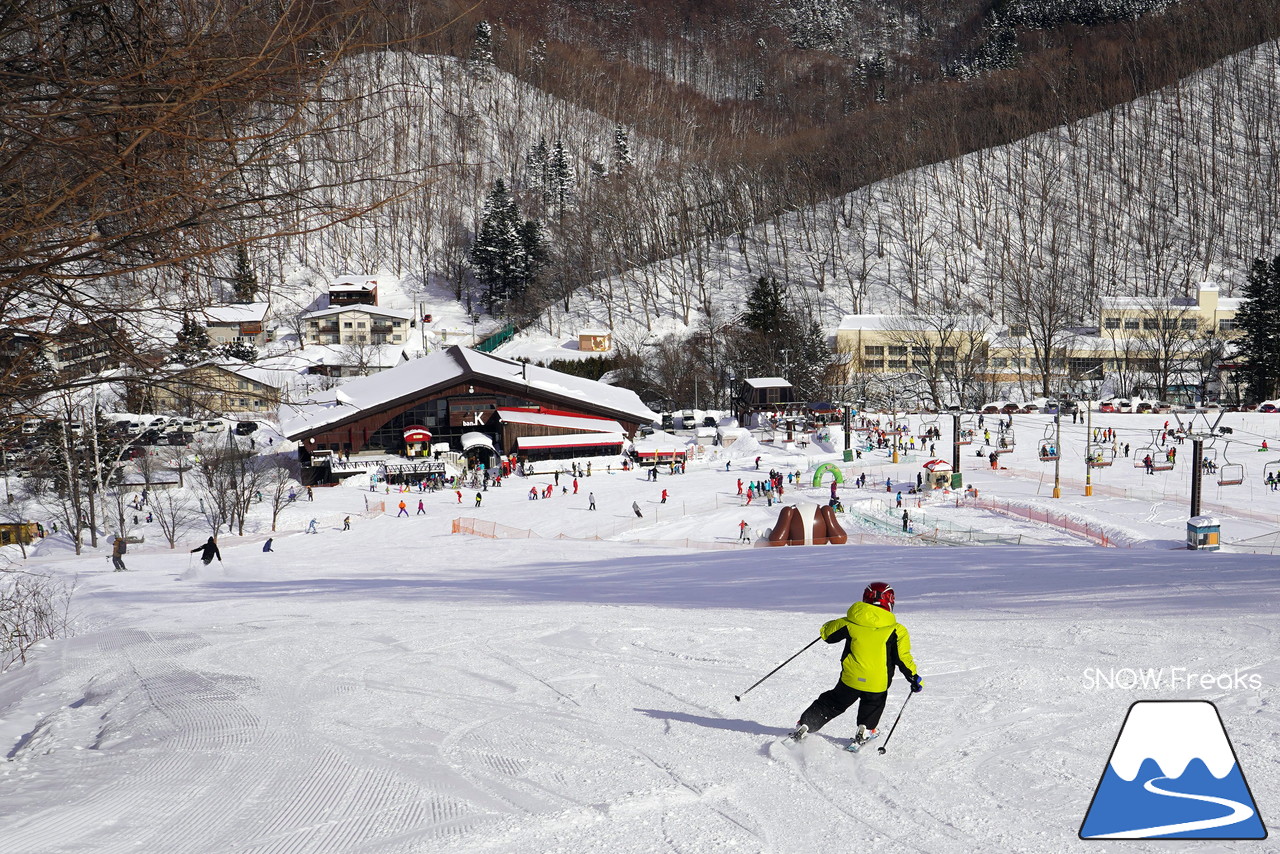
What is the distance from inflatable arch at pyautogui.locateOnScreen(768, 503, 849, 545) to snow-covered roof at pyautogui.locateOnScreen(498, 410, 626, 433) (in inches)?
867

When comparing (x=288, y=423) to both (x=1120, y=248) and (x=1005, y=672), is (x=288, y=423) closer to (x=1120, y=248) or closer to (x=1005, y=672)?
(x=1005, y=672)

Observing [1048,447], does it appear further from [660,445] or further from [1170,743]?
[1170,743]

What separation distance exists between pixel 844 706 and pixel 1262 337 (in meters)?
58.7

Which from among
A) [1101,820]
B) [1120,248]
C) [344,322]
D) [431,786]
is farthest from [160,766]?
[1120,248]

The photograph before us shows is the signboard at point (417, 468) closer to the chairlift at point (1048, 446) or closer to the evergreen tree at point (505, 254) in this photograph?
the chairlift at point (1048, 446)

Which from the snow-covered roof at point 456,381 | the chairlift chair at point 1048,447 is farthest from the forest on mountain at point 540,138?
the chairlift chair at point 1048,447

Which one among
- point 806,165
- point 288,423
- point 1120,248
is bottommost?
point 288,423

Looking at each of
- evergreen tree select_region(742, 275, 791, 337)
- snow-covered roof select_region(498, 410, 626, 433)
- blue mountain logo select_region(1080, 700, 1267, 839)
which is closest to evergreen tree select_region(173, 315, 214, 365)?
blue mountain logo select_region(1080, 700, 1267, 839)

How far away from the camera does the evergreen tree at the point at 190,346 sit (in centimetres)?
373

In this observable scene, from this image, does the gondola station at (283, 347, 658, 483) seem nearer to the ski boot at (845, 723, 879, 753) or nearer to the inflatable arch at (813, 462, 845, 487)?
the inflatable arch at (813, 462, 845, 487)

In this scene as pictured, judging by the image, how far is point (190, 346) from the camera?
405 cm

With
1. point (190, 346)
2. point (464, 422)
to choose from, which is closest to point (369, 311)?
point (464, 422)

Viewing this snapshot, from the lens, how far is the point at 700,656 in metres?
7.08

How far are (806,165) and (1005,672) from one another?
299 feet
